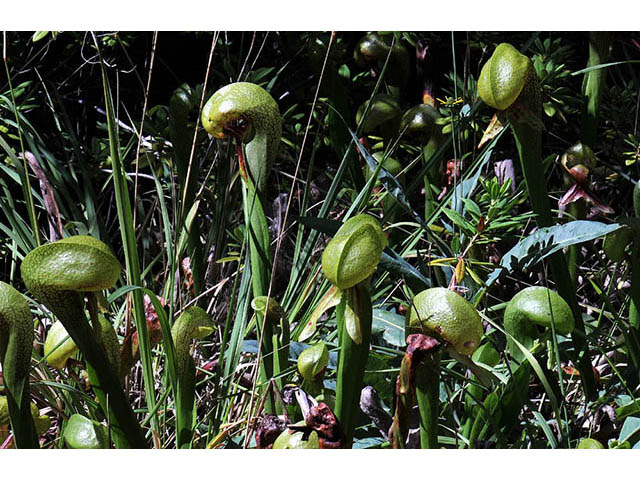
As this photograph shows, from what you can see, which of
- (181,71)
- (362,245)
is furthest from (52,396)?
(181,71)

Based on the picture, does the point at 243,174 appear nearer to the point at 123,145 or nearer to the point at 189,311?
the point at 189,311

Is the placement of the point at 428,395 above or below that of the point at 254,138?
below

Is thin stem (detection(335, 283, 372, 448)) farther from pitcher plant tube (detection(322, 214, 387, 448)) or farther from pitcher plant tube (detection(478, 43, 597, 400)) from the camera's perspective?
pitcher plant tube (detection(478, 43, 597, 400))

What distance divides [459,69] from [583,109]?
43cm

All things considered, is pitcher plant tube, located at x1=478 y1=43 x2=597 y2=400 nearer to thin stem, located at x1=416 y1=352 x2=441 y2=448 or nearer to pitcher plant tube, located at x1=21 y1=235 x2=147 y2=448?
thin stem, located at x1=416 y1=352 x2=441 y2=448

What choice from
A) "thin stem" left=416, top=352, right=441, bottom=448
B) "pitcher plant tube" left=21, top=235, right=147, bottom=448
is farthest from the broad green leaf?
"pitcher plant tube" left=21, top=235, right=147, bottom=448

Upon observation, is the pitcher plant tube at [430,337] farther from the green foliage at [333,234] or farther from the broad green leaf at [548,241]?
the broad green leaf at [548,241]

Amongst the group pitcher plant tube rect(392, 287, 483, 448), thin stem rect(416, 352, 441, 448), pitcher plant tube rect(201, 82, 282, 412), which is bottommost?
thin stem rect(416, 352, 441, 448)

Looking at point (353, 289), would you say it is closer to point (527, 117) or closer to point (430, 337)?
point (430, 337)

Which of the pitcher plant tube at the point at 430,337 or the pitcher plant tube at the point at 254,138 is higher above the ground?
the pitcher plant tube at the point at 254,138

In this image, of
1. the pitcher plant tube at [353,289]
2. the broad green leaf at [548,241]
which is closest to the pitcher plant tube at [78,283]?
the pitcher plant tube at [353,289]

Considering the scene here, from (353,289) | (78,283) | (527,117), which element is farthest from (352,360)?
(527,117)

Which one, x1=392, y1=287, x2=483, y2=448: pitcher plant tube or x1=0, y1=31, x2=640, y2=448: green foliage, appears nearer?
x1=392, y1=287, x2=483, y2=448: pitcher plant tube

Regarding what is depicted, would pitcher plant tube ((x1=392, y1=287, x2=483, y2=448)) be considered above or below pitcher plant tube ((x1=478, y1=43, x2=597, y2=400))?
below
